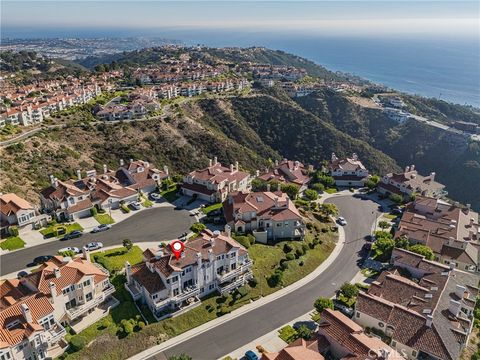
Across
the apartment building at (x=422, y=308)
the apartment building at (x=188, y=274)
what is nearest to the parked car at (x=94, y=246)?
the apartment building at (x=188, y=274)

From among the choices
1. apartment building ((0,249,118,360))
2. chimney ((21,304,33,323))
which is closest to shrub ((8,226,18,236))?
apartment building ((0,249,118,360))

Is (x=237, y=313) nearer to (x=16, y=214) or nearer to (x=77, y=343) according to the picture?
(x=77, y=343)

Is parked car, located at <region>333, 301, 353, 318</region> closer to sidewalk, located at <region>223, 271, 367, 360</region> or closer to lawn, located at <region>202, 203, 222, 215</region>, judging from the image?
sidewalk, located at <region>223, 271, 367, 360</region>

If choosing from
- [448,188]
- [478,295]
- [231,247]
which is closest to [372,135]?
[448,188]

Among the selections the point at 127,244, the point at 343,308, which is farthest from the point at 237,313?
the point at 127,244

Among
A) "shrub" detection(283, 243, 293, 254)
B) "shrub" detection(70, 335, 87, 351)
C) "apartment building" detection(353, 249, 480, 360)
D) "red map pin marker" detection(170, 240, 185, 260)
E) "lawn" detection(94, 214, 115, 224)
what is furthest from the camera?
"lawn" detection(94, 214, 115, 224)

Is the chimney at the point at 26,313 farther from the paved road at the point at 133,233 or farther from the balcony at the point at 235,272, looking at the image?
the balcony at the point at 235,272

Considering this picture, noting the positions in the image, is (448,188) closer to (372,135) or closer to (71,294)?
(372,135)
